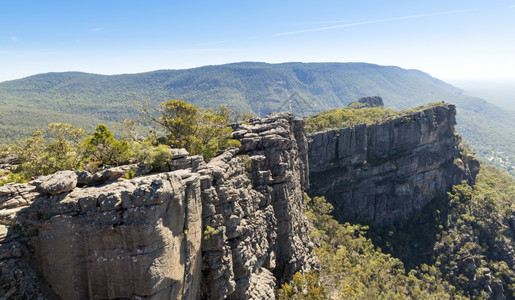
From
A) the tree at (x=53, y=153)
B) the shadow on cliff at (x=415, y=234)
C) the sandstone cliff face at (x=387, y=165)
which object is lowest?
the shadow on cliff at (x=415, y=234)

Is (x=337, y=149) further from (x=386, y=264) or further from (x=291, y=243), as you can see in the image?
(x=291, y=243)

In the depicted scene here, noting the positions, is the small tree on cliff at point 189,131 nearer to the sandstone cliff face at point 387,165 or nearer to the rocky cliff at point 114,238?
the rocky cliff at point 114,238

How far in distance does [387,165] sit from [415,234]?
23.5 meters

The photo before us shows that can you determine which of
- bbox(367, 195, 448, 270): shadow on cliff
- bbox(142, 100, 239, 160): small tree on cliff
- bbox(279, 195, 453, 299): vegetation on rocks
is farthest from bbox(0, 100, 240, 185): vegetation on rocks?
bbox(367, 195, 448, 270): shadow on cliff

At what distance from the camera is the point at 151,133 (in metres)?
38.8

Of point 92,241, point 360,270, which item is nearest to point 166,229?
point 92,241

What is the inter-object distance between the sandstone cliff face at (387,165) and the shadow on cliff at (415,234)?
9.35 ft

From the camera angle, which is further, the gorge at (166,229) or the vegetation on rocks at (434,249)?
the vegetation on rocks at (434,249)

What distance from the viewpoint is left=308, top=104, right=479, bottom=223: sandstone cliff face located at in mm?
95312

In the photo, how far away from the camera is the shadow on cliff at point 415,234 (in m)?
84.9

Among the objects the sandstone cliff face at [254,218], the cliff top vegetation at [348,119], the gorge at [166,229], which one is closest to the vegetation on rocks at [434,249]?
the sandstone cliff face at [254,218]

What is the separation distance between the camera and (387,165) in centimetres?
9938

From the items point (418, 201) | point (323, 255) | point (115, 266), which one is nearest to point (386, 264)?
point (323, 255)

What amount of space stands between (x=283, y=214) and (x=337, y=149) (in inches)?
2406
